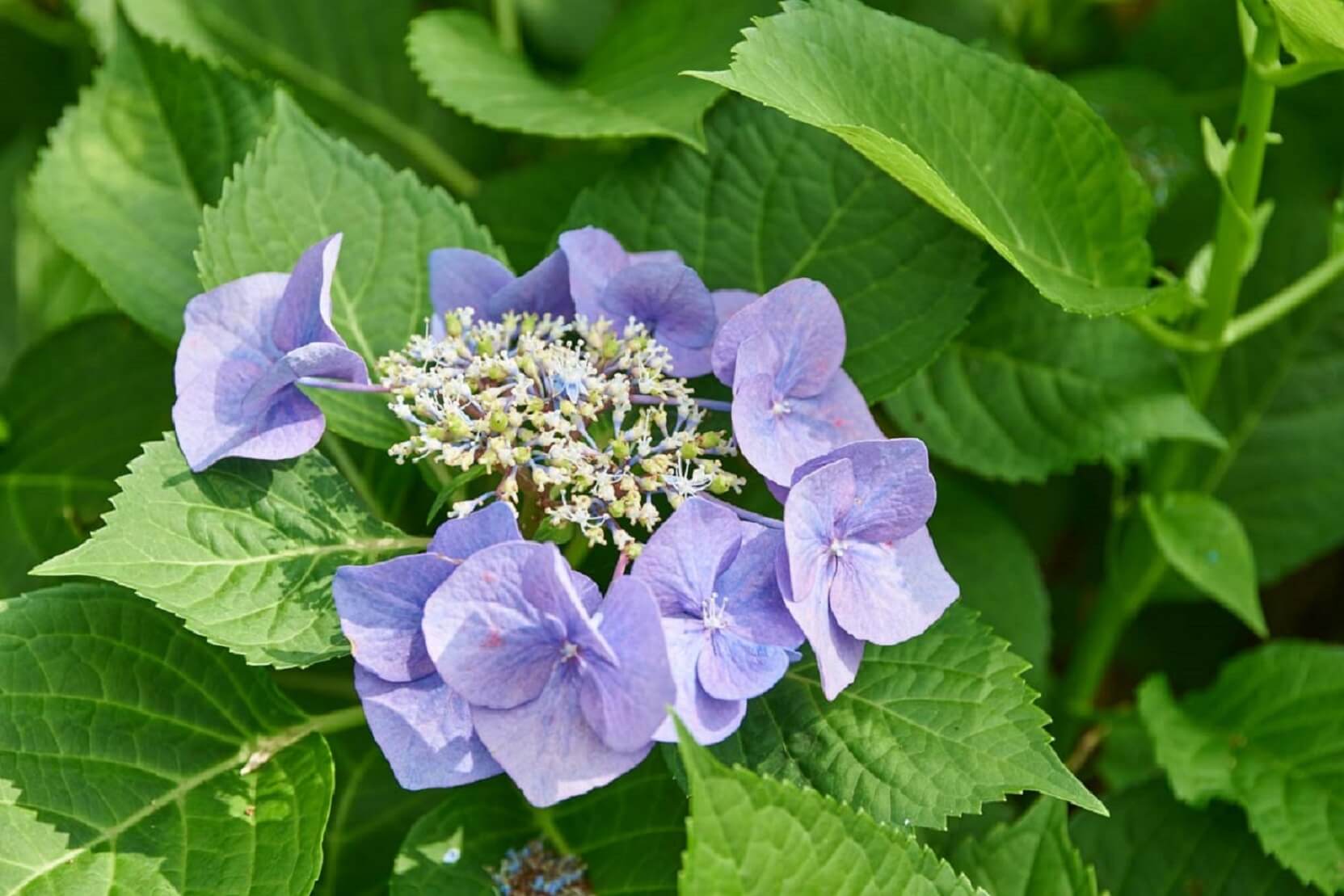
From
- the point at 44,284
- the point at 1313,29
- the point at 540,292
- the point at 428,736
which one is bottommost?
the point at 44,284

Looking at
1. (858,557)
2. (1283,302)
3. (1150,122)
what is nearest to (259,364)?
(858,557)

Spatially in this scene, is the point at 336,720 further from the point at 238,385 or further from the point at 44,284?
the point at 44,284

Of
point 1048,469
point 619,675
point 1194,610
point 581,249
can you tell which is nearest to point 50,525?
point 581,249

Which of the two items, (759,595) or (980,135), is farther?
(980,135)

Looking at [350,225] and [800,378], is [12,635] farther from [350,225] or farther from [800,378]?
[800,378]

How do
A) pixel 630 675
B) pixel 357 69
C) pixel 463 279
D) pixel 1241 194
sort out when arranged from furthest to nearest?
pixel 357 69 < pixel 1241 194 < pixel 463 279 < pixel 630 675

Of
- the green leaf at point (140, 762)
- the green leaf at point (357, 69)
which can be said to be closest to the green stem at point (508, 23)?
the green leaf at point (357, 69)
